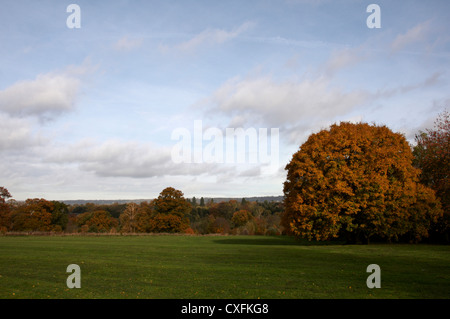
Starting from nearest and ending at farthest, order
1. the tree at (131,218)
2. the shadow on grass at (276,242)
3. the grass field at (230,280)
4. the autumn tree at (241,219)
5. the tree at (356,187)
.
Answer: the grass field at (230,280) → the tree at (356,187) → the shadow on grass at (276,242) → the tree at (131,218) → the autumn tree at (241,219)

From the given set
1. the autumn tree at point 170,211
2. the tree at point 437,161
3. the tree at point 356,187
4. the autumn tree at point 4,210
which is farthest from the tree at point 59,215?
the tree at point 437,161

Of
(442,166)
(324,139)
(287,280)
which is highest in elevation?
(324,139)

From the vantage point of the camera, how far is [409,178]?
3198 centimetres

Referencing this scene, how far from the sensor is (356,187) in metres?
31.2

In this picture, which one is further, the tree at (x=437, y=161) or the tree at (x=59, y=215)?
the tree at (x=59, y=215)

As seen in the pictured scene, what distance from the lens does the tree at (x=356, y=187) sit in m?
30.6

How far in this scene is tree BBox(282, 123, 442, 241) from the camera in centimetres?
3056

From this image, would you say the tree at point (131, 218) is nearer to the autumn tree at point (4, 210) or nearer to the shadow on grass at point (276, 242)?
the autumn tree at point (4, 210)

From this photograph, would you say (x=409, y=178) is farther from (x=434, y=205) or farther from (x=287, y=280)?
(x=287, y=280)

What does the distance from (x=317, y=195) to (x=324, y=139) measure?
19.4 feet

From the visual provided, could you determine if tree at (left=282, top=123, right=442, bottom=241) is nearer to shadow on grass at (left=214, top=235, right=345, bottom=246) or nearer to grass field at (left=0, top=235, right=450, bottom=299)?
shadow on grass at (left=214, top=235, right=345, bottom=246)
